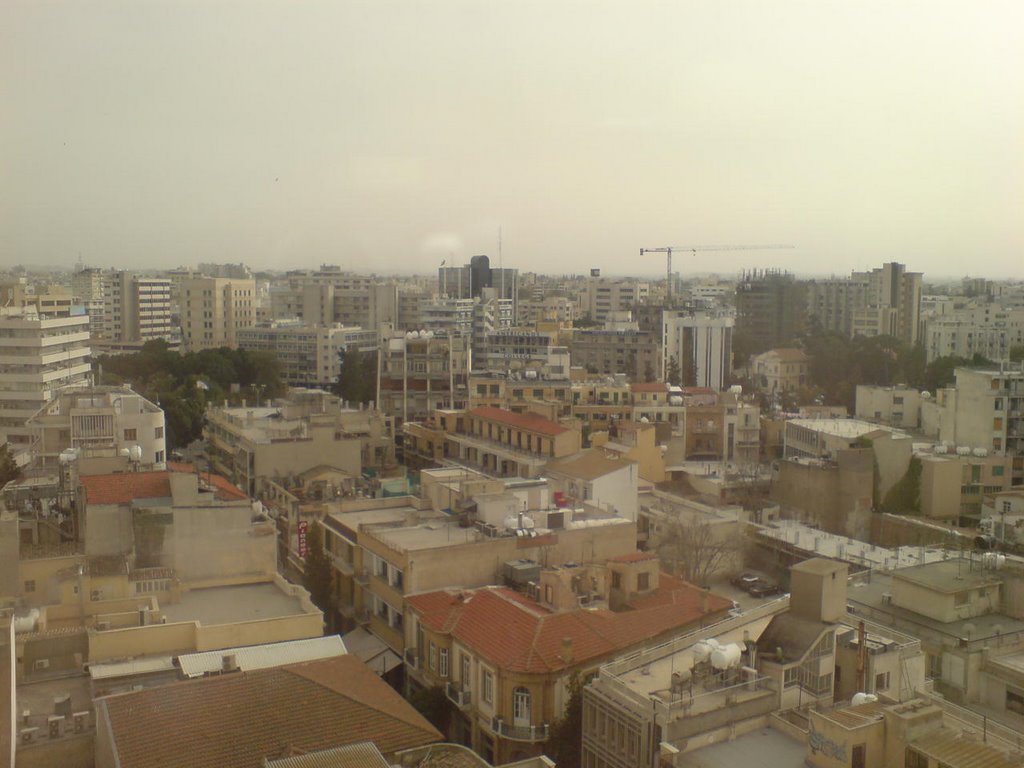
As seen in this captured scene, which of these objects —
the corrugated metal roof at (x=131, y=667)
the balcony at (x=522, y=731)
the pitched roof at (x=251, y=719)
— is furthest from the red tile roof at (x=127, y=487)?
the balcony at (x=522, y=731)

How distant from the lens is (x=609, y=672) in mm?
5688

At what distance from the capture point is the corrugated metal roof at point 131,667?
18.7 feet

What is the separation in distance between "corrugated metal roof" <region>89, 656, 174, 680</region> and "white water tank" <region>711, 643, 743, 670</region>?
2998 mm

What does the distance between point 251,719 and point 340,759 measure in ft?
2.82

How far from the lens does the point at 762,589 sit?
975 centimetres

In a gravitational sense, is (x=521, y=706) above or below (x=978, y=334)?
below

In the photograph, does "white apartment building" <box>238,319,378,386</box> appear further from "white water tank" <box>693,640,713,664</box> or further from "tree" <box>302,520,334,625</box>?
"white water tank" <box>693,640,713,664</box>

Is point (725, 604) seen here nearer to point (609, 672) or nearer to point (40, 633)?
point (609, 672)

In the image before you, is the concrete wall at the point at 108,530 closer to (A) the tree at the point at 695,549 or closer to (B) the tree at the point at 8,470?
(B) the tree at the point at 8,470

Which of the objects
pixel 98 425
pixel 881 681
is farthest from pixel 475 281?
pixel 881 681

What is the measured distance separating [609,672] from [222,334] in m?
26.5

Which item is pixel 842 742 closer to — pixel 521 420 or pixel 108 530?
pixel 108 530

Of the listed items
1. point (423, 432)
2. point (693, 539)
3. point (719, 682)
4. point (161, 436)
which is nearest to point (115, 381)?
point (423, 432)

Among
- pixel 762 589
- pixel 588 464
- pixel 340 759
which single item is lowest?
pixel 762 589
